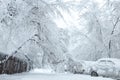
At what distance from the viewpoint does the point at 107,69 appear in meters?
18.3

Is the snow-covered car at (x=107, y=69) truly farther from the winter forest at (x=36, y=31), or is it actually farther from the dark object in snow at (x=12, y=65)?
the dark object in snow at (x=12, y=65)

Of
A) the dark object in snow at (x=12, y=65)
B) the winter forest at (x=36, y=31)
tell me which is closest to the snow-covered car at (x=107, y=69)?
the winter forest at (x=36, y=31)

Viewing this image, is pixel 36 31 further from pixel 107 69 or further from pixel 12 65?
pixel 107 69

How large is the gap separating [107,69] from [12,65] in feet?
24.9

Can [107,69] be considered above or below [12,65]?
below

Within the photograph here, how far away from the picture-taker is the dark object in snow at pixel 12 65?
1250 centimetres

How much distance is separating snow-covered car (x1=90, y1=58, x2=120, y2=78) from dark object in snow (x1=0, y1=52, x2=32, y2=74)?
5004 millimetres

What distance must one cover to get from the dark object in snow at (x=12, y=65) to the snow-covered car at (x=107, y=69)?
5.00 meters

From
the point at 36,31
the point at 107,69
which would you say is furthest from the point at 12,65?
the point at 107,69

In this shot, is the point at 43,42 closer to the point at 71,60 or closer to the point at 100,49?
the point at 71,60

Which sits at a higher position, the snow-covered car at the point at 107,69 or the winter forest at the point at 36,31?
the winter forest at the point at 36,31

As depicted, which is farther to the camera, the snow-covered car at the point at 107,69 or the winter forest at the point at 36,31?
the snow-covered car at the point at 107,69

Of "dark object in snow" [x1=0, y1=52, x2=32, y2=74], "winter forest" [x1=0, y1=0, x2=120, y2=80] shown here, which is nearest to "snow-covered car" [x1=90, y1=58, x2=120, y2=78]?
"winter forest" [x1=0, y1=0, x2=120, y2=80]

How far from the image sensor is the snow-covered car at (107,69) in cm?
1816
